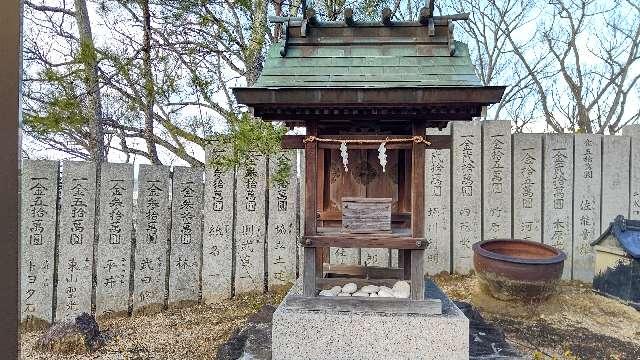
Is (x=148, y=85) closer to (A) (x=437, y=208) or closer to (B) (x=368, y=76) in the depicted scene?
(B) (x=368, y=76)

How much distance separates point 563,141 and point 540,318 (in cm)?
314

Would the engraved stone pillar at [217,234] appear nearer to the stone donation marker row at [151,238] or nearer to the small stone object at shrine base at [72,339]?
the stone donation marker row at [151,238]

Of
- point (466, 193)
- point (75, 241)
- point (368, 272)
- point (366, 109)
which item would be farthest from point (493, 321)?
point (75, 241)

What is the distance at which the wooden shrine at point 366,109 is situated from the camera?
292 cm

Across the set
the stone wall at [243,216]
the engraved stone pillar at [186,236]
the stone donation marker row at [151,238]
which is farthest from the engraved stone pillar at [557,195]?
the stone donation marker row at [151,238]

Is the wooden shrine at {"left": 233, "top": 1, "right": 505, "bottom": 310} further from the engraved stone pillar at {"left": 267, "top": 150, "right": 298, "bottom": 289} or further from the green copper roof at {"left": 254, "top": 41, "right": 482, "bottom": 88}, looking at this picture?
the engraved stone pillar at {"left": 267, "top": 150, "right": 298, "bottom": 289}

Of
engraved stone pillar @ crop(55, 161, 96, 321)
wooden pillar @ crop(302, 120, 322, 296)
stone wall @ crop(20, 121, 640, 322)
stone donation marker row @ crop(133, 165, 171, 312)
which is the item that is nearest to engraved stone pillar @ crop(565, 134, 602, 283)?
stone wall @ crop(20, 121, 640, 322)

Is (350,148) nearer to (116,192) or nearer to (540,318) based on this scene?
(116,192)

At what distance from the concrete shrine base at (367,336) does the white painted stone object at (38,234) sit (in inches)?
138

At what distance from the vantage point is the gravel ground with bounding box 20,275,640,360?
174 inches

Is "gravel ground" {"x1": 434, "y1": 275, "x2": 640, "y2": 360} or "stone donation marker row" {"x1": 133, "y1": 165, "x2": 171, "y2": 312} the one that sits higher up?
"stone donation marker row" {"x1": 133, "y1": 165, "x2": 171, "y2": 312}

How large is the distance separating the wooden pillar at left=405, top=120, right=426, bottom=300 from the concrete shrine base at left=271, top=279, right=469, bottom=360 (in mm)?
237

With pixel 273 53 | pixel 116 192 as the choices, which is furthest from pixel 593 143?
pixel 116 192

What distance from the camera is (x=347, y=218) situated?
3.19 meters
